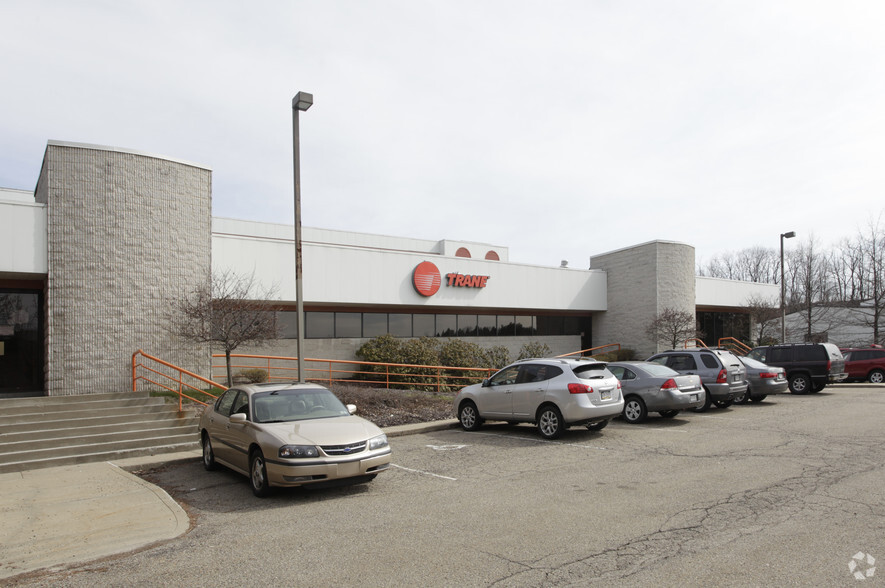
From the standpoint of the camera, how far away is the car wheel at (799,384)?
67.4 ft

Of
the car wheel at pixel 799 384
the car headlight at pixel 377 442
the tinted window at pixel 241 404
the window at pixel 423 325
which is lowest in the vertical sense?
the car wheel at pixel 799 384

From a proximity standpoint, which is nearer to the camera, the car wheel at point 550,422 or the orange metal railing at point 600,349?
the car wheel at point 550,422

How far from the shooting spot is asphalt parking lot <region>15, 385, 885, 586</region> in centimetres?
500

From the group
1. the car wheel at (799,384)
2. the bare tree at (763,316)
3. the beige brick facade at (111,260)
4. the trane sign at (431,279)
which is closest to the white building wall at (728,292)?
the bare tree at (763,316)

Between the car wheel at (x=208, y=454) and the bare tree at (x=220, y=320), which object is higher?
the bare tree at (x=220, y=320)

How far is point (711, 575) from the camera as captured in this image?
15.6 ft

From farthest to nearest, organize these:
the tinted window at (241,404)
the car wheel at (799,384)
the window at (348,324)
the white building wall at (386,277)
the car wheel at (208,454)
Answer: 1. the window at (348,324)
2. the car wheel at (799,384)
3. the white building wall at (386,277)
4. the car wheel at (208,454)
5. the tinted window at (241,404)

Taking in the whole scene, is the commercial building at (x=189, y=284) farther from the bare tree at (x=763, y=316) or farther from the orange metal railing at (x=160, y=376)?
the bare tree at (x=763, y=316)

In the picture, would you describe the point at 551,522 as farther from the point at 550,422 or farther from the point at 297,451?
the point at 550,422

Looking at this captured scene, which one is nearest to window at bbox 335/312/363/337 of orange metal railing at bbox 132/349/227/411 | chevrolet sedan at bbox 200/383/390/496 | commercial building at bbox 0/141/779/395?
commercial building at bbox 0/141/779/395

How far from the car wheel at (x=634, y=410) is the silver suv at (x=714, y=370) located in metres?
2.55

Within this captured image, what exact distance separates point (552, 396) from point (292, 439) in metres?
5.74

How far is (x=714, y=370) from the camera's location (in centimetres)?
1595

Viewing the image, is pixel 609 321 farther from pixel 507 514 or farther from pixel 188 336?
pixel 507 514
